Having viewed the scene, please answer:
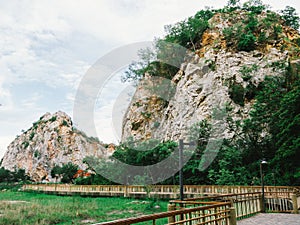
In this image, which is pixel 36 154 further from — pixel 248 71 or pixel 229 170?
pixel 229 170

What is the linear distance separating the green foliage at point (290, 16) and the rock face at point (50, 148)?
40.8 metres

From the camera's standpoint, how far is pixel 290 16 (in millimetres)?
42750

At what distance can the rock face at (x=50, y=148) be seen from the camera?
63.8m

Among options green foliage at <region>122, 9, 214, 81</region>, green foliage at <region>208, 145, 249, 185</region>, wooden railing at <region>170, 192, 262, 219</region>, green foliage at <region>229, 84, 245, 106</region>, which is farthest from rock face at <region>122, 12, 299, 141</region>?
wooden railing at <region>170, 192, 262, 219</region>

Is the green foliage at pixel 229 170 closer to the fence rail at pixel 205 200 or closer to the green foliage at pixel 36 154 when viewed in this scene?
the fence rail at pixel 205 200

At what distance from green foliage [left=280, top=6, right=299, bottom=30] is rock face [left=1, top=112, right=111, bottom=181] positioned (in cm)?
4082

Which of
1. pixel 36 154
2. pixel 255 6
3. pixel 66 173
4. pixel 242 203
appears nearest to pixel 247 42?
pixel 255 6

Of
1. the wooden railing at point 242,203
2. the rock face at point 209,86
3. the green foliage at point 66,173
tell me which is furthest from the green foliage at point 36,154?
the wooden railing at point 242,203

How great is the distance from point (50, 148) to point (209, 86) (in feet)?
141

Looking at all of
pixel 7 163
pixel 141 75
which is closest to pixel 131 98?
pixel 141 75

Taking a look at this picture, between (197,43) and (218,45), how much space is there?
172 inches

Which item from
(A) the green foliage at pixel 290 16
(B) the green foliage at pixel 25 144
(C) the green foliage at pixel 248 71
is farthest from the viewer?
(B) the green foliage at pixel 25 144

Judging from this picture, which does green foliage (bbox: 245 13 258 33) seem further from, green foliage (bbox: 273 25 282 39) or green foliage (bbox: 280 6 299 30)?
green foliage (bbox: 280 6 299 30)

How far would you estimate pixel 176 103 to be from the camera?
3831 cm
